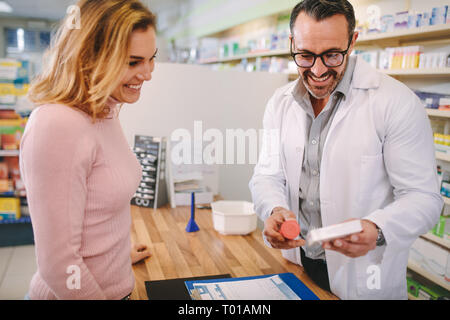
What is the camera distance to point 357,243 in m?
1.00

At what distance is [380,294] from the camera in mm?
1383

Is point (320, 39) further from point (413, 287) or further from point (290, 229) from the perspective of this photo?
point (413, 287)

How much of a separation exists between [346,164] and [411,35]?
182cm

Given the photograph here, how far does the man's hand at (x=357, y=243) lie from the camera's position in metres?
0.93

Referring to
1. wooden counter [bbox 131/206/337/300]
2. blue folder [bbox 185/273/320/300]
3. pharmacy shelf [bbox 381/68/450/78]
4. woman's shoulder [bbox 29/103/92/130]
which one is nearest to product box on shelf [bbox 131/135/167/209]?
wooden counter [bbox 131/206/337/300]

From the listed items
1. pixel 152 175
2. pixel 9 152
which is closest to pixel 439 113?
pixel 152 175

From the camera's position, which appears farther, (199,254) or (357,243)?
(199,254)

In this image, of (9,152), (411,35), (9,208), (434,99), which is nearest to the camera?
(434,99)

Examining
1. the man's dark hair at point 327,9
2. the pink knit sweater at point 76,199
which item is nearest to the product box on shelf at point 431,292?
the man's dark hair at point 327,9

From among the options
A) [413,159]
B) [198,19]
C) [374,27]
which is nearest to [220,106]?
[374,27]

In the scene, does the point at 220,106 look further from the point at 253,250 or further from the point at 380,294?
the point at 380,294

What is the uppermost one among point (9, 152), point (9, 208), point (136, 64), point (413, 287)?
point (136, 64)

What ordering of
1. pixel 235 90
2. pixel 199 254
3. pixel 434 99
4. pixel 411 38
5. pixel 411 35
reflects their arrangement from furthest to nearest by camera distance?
pixel 235 90
pixel 411 38
pixel 411 35
pixel 434 99
pixel 199 254
